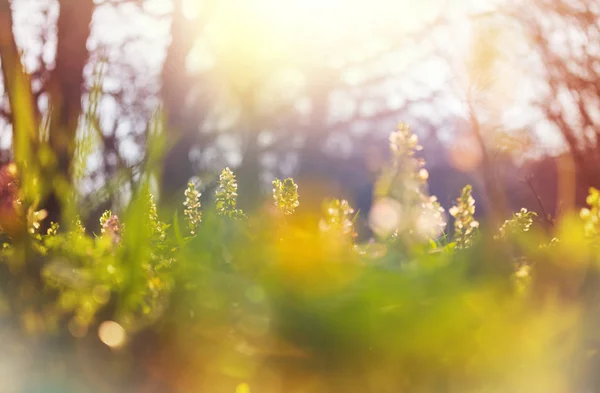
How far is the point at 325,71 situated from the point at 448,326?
9.43 metres

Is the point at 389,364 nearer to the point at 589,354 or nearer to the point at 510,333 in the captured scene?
the point at 510,333

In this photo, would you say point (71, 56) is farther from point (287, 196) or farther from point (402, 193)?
point (402, 193)

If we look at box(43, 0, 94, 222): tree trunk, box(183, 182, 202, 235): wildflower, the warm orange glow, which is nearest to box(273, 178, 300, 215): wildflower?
box(183, 182, 202, 235): wildflower

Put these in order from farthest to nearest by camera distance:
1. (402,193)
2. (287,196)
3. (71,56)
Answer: (71,56), (287,196), (402,193)

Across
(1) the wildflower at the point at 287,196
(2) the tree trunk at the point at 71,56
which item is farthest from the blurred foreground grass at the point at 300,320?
(2) the tree trunk at the point at 71,56

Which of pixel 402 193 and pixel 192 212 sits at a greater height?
pixel 192 212

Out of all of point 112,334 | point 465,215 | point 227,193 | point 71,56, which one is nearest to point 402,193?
point 465,215

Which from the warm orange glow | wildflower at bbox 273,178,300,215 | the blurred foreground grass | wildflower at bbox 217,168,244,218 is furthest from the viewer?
wildflower at bbox 217,168,244,218

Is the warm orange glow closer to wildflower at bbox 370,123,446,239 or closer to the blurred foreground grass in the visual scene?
the blurred foreground grass

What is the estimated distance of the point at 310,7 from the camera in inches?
278

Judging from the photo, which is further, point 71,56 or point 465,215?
point 71,56

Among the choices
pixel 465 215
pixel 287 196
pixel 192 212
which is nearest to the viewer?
pixel 465 215

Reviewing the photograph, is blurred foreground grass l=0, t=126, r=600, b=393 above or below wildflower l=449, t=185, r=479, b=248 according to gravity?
below

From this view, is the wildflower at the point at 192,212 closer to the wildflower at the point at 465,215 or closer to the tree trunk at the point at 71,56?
the tree trunk at the point at 71,56
